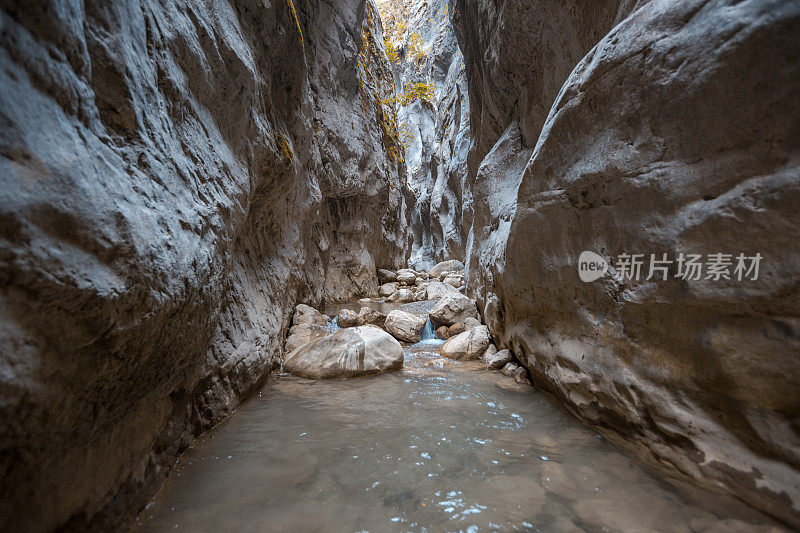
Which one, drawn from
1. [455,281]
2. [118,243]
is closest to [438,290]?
[455,281]

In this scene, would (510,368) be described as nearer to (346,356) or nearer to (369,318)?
(346,356)

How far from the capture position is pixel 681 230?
2049 millimetres

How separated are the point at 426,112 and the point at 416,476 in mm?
29371

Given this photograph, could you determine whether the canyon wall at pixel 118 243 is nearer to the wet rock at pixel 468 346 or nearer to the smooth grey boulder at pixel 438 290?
the wet rock at pixel 468 346

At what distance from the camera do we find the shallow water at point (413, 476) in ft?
5.63

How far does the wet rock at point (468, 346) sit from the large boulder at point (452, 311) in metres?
1.21

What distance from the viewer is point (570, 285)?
299 cm

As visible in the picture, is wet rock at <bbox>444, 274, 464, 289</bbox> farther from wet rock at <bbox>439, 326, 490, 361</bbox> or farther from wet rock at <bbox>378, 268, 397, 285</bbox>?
wet rock at <bbox>439, 326, 490, 361</bbox>

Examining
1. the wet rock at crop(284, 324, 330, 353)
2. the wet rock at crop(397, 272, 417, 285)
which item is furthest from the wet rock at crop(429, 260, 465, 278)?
the wet rock at crop(284, 324, 330, 353)

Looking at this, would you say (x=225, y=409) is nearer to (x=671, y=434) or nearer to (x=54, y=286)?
(x=54, y=286)

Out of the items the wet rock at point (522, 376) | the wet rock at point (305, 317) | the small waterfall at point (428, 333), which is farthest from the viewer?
the small waterfall at point (428, 333)

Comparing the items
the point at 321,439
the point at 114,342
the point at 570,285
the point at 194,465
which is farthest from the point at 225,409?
the point at 570,285

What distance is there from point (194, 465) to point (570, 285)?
352cm

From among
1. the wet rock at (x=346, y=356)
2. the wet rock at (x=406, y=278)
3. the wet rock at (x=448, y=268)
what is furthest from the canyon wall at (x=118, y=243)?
the wet rock at (x=448, y=268)
